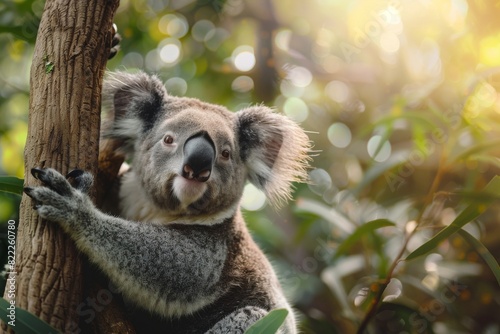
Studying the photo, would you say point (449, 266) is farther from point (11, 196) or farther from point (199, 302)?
point (11, 196)

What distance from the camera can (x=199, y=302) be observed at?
113 inches

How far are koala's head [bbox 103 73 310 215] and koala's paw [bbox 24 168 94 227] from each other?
0.58m

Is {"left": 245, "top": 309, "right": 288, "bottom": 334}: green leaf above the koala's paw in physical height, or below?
below

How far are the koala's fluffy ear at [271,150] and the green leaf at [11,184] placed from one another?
136cm

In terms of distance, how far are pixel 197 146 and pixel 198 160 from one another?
0.28ft

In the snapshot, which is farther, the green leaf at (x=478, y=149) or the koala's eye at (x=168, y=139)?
the green leaf at (x=478, y=149)

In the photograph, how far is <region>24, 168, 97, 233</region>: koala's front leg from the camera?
2.18 m

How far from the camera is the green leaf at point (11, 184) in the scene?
2398mm

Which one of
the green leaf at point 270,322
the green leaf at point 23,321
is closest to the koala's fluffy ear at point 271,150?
the green leaf at point 270,322

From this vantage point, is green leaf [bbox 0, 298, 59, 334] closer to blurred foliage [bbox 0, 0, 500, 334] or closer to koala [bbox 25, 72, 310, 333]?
koala [bbox 25, 72, 310, 333]

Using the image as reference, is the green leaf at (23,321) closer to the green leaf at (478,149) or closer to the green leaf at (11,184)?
the green leaf at (11,184)

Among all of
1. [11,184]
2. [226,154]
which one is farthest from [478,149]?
[11,184]

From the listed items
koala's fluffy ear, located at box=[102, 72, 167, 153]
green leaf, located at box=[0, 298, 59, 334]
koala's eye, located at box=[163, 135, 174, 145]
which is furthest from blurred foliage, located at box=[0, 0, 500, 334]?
green leaf, located at box=[0, 298, 59, 334]

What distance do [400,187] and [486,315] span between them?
1.26 metres
